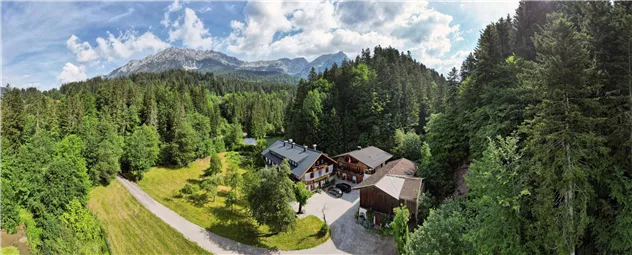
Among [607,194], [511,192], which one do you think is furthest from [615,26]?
[511,192]

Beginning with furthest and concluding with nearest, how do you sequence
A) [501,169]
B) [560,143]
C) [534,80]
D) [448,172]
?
1. [448,172]
2. [501,169]
3. [534,80]
4. [560,143]

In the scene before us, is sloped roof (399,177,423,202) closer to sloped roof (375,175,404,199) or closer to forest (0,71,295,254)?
sloped roof (375,175,404,199)

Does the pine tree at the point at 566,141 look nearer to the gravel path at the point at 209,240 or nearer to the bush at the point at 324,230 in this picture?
the gravel path at the point at 209,240

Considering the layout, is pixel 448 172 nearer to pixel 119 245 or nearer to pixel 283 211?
pixel 283 211

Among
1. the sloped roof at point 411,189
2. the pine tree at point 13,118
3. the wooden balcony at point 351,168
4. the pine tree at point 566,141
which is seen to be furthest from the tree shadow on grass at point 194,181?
the pine tree at point 566,141

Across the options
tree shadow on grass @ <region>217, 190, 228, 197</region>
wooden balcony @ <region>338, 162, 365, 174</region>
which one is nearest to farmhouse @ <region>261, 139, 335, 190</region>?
wooden balcony @ <region>338, 162, 365, 174</region>

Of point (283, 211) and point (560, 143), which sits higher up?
point (560, 143)
